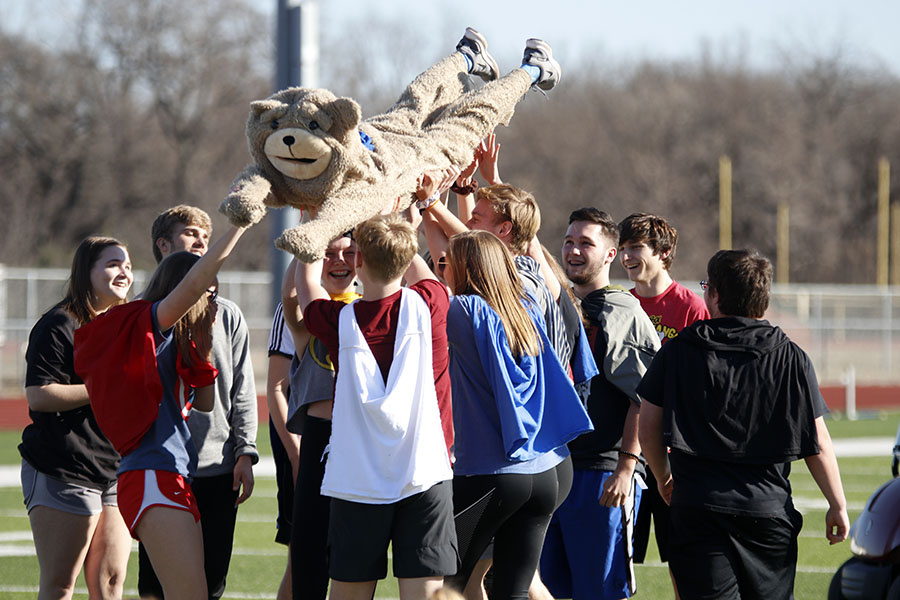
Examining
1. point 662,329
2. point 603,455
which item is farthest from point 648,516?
point 662,329

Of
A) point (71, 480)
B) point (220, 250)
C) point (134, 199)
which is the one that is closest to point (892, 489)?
point (220, 250)

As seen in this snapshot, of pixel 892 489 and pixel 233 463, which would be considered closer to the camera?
pixel 892 489

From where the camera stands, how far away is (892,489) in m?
4.47

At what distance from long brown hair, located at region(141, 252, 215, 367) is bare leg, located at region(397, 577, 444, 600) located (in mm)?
1193

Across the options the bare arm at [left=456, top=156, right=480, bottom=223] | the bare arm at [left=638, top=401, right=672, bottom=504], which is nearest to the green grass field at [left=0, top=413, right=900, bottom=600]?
the bare arm at [left=638, top=401, right=672, bottom=504]

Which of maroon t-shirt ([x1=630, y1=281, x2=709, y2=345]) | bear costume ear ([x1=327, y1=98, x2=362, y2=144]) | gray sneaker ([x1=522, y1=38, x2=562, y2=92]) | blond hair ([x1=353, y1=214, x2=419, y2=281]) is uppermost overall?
gray sneaker ([x1=522, y1=38, x2=562, y2=92])

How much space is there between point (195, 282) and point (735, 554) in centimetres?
229

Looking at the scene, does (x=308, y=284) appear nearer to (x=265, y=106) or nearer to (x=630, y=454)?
(x=265, y=106)

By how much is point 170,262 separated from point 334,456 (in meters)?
1.02

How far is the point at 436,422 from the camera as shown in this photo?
421cm

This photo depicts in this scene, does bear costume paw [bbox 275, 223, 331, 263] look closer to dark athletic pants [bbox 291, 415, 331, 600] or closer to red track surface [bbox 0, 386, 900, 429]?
dark athletic pants [bbox 291, 415, 331, 600]

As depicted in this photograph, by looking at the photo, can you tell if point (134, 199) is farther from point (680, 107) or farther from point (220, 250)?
point (220, 250)

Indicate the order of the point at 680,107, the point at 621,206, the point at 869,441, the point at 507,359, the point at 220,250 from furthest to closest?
1. the point at 680,107
2. the point at 621,206
3. the point at 869,441
4. the point at 507,359
5. the point at 220,250

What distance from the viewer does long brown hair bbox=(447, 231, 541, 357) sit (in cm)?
448
